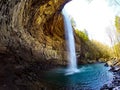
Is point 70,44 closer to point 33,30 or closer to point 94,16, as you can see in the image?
point 33,30

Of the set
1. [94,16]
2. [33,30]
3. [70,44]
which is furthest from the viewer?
[94,16]

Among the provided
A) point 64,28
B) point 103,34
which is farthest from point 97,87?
point 103,34

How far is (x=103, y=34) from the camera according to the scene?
34656 mm

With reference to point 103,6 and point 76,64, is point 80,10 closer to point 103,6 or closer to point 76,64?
point 103,6

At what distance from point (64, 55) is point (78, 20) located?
36.4ft

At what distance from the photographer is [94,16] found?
119 feet

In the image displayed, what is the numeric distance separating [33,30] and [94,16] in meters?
18.6

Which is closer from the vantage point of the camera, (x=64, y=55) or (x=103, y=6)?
(x=64, y=55)

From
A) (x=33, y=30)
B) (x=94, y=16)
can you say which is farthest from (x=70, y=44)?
(x=94, y=16)

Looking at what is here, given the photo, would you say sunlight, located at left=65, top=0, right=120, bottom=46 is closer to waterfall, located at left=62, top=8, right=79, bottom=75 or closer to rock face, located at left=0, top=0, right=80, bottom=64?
waterfall, located at left=62, top=8, right=79, bottom=75

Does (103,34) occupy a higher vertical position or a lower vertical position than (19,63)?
higher

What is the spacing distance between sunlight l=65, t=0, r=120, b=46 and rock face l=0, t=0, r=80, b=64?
9.78m

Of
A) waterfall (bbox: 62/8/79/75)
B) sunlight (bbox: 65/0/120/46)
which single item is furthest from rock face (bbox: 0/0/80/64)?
sunlight (bbox: 65/0/120/46)

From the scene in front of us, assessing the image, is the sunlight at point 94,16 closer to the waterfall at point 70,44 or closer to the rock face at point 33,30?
the waterfall at point 70,44
